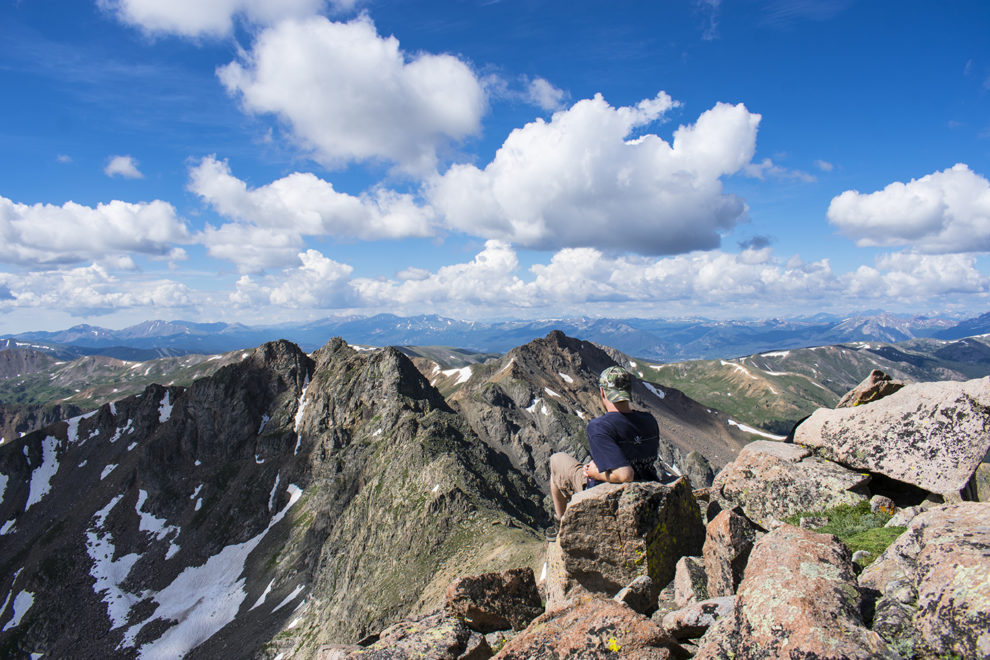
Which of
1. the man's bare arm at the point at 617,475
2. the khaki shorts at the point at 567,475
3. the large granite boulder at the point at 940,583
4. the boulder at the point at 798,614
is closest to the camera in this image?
the large granite boulder at the point at 940,583

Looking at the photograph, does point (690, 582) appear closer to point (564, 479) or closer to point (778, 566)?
point (778, 566)

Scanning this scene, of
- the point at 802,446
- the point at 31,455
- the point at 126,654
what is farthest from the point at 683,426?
the point at 31,455

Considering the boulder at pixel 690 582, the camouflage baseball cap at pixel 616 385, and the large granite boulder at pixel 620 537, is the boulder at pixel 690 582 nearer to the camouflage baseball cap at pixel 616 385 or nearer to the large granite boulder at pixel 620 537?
the large granite boulder at pixel 620 537

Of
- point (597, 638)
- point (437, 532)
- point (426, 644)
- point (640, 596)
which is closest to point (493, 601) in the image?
point (426, 644)

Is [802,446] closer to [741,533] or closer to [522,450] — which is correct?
[741,533]

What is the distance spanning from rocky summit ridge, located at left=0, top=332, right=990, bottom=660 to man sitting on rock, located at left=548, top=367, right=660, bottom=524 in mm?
606

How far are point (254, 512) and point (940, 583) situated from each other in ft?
352

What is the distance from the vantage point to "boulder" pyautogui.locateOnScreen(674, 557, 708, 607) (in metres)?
9.72

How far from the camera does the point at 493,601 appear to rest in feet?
39.8

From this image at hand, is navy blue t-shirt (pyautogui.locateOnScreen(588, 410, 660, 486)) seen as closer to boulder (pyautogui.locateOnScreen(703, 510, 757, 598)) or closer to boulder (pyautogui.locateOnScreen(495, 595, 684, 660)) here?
boulder (pyautogui.locateOnScreen(703, 510, 757, 598))

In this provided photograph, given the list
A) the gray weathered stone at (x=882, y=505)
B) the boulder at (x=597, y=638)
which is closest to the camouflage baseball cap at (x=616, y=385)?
the boulder at (x=597, y=638)

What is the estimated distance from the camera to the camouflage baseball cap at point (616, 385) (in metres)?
11.4

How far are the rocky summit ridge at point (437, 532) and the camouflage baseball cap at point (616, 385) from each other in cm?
214

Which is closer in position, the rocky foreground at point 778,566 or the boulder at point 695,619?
the rocky foreground at point 778,566
